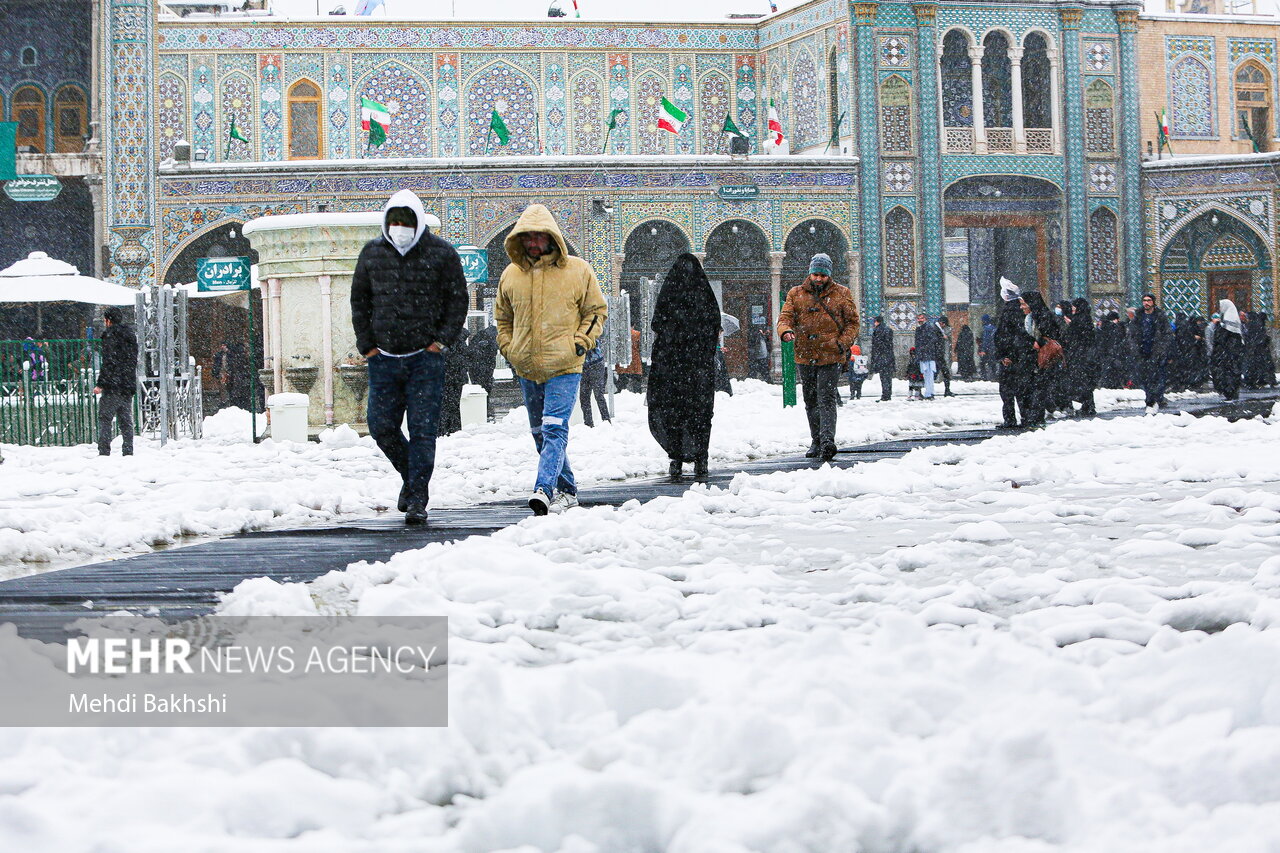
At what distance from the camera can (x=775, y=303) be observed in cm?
2734

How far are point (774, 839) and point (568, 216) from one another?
83.7 ft

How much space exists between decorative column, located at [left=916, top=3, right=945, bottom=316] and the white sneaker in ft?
75.5

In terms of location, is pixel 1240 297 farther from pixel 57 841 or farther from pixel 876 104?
pixel 57 841

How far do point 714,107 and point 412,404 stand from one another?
25.2 m

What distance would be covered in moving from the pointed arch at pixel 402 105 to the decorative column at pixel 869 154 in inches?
331

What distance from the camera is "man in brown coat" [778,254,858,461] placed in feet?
30.4

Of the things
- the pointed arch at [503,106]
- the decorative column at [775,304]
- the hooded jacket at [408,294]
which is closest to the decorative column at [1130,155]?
the decorative column at [775,304]

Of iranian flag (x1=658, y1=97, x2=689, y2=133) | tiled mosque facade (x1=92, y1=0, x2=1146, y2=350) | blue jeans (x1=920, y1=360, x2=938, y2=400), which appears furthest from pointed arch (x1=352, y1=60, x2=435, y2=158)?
blue jeans (x1=920, y1=360, x2=938, y2=400)

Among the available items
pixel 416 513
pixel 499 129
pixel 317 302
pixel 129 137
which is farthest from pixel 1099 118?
pixel 416 513

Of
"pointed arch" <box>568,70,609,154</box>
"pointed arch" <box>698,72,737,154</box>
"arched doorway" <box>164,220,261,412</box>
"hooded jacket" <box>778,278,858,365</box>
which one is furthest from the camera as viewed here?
"pointed arch" <box>698,72,737,154</box>

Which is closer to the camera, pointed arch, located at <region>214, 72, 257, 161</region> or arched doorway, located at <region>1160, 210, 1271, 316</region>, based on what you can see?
pointed arch, located at <region>214, 72, 257, 161</region>

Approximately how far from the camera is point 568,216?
88.8 feet

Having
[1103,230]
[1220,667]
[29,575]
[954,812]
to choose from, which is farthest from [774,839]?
[1103,230]

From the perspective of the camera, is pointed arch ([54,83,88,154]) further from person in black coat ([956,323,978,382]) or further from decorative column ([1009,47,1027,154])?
decorative column ([1009,47,1027,154])
